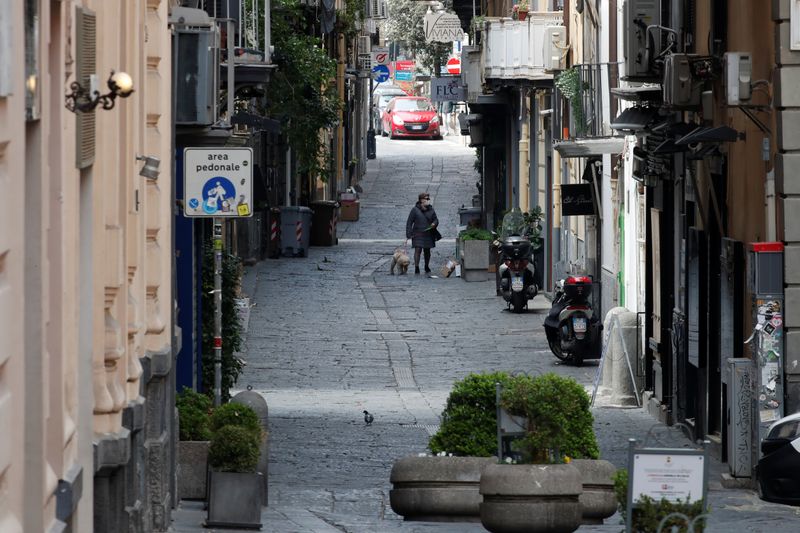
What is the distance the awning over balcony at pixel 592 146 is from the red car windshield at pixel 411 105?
176 feet

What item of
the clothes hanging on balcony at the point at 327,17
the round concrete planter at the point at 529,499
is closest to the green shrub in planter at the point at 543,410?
the round concrete planter at the point at 529,499

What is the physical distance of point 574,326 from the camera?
80.2 feet

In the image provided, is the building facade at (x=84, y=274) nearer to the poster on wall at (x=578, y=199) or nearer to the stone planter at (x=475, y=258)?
the poster on wall at (x=578, y=199)

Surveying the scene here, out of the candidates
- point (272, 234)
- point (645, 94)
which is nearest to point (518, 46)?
point (272, 234)

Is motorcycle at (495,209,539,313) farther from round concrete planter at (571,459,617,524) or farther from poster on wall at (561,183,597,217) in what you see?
round concrete planter at (571,459,617,524)

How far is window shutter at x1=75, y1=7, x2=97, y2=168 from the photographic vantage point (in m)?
8.00

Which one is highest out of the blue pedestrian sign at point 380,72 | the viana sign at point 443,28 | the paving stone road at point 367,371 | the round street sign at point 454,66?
the viana sign at point 443,28

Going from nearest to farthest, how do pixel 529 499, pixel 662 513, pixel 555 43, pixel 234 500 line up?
pixel 662 513 < pixel 529 499 < pixel 234 500 < pixel 555 43

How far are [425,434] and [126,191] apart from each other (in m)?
8.09

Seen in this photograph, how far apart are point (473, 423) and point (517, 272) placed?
18.3 metres

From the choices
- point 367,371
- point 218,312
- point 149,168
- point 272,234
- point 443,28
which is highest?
point 443,28

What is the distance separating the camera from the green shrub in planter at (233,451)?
1240 centimetres

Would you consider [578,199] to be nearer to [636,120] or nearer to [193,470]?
[636,120]

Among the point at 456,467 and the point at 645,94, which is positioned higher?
the point at 645,94
